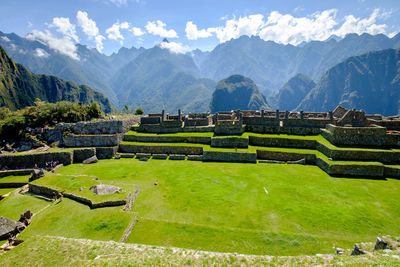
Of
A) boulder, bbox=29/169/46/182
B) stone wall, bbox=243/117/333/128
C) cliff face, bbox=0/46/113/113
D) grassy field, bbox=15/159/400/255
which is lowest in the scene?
grassy field, bbox=15/159/400/255

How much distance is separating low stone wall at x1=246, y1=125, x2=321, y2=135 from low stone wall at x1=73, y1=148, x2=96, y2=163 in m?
24.3

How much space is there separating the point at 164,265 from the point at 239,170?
48.9ft

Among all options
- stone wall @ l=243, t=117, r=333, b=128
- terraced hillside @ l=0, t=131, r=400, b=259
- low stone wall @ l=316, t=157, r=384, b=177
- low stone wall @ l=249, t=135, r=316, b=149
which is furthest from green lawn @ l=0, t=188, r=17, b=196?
low stone wall @ l=316, t=157, r=384, b=177

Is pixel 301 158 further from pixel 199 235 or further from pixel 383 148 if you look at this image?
pixel 199 235

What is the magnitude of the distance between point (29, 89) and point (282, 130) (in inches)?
7547

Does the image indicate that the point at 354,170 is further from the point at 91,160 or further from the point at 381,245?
the point at 91,160

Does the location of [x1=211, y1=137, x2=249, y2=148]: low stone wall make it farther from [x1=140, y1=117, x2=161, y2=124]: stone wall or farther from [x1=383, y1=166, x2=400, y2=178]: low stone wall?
[x1=383, y1=166, x2=400, y2=178]: low stone wall

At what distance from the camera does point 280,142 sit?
90.7 ft

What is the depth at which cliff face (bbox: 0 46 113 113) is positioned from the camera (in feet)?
413

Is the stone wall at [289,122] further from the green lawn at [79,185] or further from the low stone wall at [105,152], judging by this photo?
the green lawn at [79,185]

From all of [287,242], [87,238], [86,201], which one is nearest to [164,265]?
[87,238]

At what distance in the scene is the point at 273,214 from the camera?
14.1 meters

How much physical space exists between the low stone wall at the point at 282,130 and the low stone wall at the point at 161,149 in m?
10.1

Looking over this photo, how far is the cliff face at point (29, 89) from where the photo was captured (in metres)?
126
